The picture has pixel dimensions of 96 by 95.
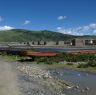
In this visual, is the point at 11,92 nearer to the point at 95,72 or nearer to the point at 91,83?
the point at 91,83

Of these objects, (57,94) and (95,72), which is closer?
(57,94)

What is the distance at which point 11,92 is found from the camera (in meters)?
23.5

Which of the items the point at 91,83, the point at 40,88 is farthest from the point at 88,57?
the point at 40,88

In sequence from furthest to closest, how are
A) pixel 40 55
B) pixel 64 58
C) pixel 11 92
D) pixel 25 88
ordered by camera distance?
pixel 40 55 → pixel 64 58 → pixel 25 88 → pixel 11 92

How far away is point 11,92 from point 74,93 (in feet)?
15.3

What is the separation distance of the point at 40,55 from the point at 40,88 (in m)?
40.0

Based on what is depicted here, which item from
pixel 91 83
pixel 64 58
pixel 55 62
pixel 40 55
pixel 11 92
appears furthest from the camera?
pixel 40 55

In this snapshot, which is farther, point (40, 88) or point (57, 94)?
point (40, 88)

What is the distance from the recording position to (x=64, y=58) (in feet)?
203

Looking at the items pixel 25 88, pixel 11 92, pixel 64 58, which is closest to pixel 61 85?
pixel 25 88

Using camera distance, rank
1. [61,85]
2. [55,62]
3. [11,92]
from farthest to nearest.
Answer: [55,62], [61,85], [11,92]

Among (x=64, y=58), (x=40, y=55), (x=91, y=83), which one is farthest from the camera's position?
(x=40, y=55)

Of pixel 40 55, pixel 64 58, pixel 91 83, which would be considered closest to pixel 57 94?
pixel 91 83

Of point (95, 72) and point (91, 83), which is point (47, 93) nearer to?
point (91, 83)
